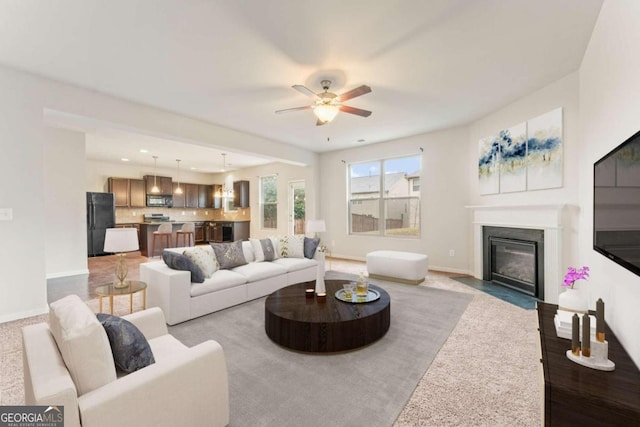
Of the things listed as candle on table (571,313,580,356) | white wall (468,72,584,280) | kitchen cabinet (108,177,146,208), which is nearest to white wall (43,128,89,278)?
kitchen cabinet (108,177,146,208)

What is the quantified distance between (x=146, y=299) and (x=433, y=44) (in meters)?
4.30

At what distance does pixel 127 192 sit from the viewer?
8344 millimetres

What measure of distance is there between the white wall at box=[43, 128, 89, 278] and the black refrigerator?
165 centimetres

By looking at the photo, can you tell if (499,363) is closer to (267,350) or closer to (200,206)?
(267,350)

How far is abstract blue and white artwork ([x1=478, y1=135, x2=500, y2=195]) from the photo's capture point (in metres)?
4.49

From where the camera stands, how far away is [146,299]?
3.45 meters

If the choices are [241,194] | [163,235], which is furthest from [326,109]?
[241,194]

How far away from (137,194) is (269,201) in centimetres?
406

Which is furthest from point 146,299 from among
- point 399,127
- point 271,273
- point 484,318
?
point 399,127

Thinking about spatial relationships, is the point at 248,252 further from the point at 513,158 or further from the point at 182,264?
the point at 513,158

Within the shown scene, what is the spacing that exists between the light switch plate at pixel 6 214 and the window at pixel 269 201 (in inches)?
232

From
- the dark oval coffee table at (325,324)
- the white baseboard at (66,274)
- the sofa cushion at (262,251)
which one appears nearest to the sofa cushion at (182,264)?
the dark oval coffee table at (325,324)

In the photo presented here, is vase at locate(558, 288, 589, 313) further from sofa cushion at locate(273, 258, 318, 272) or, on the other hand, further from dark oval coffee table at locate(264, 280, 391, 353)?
sofa cushion at locate(273, 258, 318, 272)

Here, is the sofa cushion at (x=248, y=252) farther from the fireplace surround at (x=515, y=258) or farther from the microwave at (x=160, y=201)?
the microwave at (x=160, y=201)
